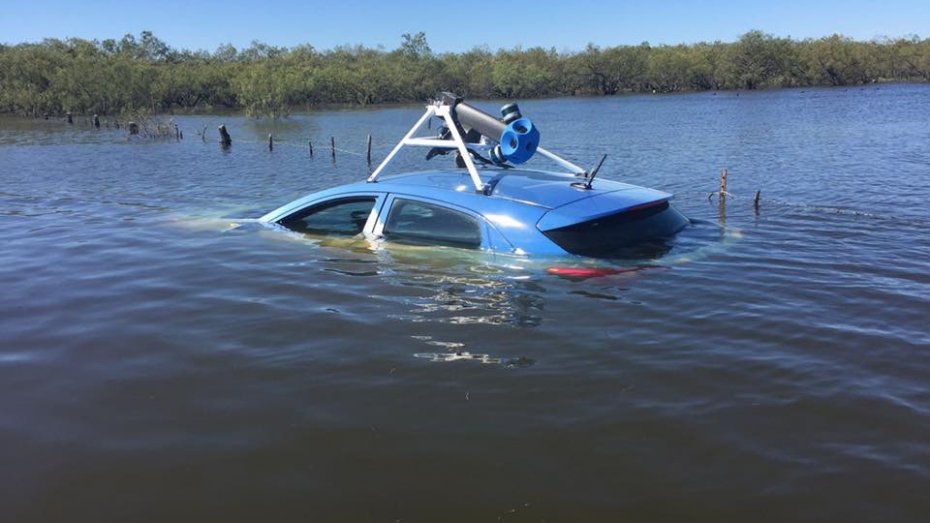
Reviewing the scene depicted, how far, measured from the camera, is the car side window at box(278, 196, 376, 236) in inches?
291

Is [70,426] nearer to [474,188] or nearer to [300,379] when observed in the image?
[300,379]

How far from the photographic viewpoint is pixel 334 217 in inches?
309

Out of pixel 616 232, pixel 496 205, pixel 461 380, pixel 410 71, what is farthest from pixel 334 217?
pixel 410 71

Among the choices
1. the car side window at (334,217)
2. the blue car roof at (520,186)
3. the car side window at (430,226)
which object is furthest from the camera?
the car side window at (334,217)

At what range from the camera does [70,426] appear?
4.08 m

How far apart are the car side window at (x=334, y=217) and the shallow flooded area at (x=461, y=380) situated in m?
0.21

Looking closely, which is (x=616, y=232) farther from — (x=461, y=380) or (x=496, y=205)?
(x=461, y=380)

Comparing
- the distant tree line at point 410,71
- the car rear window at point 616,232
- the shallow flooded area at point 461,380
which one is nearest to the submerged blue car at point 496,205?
the car rear window at point 616,232

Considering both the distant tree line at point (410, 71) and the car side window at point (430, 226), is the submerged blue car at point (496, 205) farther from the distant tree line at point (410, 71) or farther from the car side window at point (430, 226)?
the distant tree line at point (410, 71)

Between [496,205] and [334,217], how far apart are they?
221cm

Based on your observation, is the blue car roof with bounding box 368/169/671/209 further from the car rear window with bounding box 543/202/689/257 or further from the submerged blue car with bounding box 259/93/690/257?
the car rear window with bounding box 543/202/689/257

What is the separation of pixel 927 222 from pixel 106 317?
10181 mm

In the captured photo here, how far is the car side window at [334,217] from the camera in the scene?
7.39 m

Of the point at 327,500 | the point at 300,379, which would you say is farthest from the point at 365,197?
the point at 327,500
